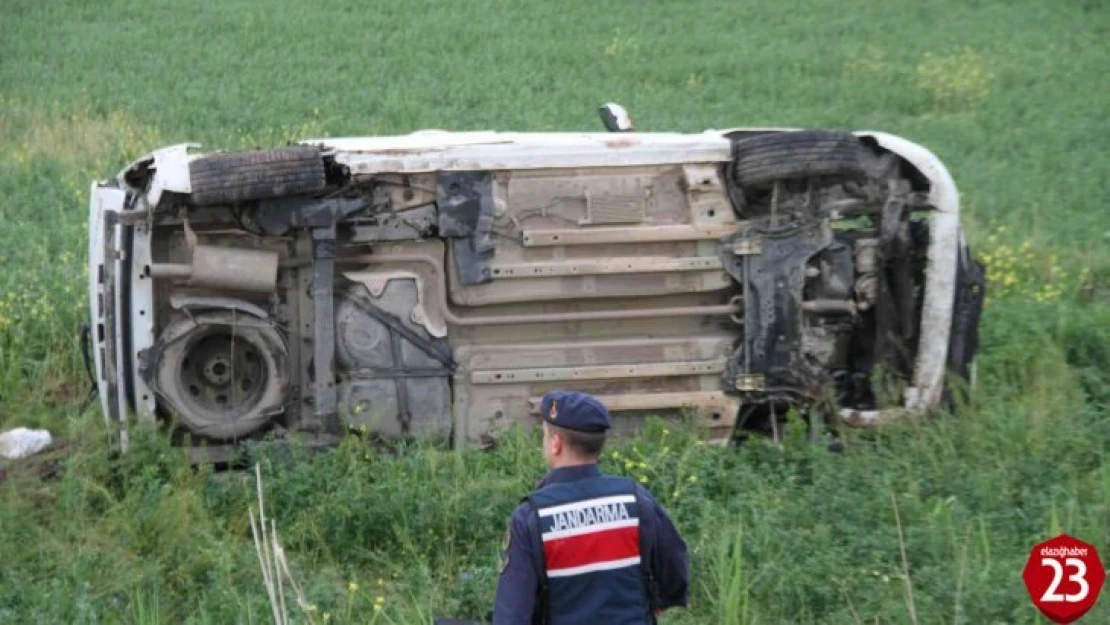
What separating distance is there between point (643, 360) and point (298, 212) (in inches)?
73.7

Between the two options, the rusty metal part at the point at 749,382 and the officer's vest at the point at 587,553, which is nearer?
the officer's vest at the point at 587,553

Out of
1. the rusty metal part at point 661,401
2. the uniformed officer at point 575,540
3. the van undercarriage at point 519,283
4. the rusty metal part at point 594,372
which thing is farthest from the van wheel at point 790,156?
the uniformed officer at point 575,540

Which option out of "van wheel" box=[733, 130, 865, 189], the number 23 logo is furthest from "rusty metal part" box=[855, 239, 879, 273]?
the number 23 logo

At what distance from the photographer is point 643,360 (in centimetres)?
886

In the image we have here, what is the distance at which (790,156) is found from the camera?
28.9ft

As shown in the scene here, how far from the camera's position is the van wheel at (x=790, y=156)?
8.77 metres

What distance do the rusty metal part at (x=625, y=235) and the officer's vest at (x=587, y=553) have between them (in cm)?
403

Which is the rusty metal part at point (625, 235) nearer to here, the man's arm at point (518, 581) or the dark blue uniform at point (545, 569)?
the dark blue uniform at point (545, 569)

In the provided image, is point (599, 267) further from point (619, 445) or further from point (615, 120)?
point (615, 120)

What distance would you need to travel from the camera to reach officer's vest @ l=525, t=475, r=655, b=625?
465 centimetres

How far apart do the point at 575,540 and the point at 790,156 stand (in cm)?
450

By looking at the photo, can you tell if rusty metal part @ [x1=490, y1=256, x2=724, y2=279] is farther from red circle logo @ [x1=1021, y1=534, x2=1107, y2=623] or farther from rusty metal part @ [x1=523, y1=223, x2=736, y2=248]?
red circle logo @ [x1=1021, y1=534, x2=1107, y2=623]

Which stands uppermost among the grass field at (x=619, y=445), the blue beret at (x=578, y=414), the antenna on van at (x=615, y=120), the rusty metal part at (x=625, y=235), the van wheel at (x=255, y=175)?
the antenna on van at (x=615, y=120)

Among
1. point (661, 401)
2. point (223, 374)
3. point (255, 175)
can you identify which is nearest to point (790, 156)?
point (661, 401)
